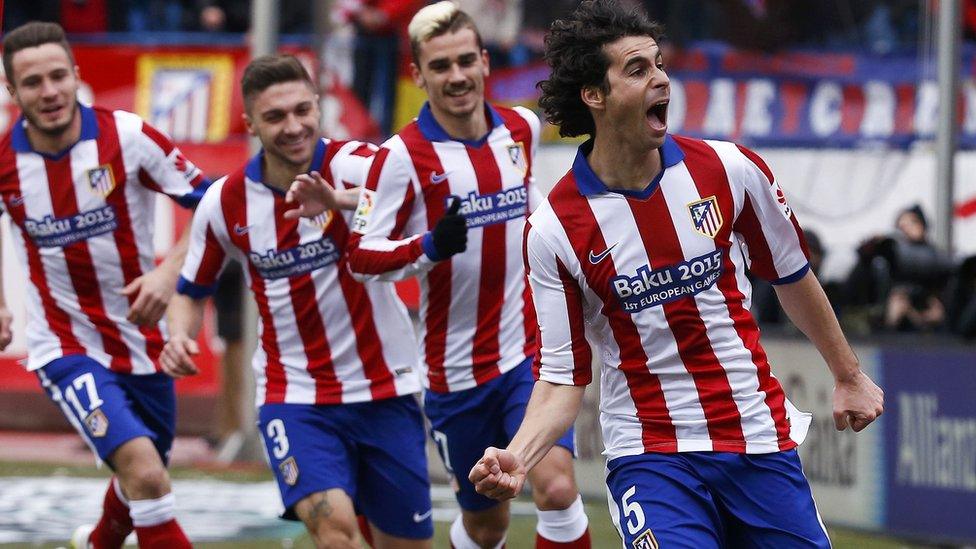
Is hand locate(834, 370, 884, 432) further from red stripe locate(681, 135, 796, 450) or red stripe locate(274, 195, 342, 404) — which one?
red stripe locate(274, 195, 342, 404)

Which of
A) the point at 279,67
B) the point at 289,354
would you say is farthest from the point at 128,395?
the point at 279,67

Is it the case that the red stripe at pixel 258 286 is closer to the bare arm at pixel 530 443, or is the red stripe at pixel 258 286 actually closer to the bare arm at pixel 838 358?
the bare arm at pixel 530 443

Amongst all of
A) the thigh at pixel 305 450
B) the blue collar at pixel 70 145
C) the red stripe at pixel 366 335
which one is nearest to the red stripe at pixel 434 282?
the red stripe at pixel 366 335

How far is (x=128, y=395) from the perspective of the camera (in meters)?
7.46

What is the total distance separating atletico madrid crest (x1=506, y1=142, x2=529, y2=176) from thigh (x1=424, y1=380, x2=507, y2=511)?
814 mm

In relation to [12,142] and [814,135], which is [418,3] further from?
[12,142]

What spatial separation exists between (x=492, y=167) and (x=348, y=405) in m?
1.02

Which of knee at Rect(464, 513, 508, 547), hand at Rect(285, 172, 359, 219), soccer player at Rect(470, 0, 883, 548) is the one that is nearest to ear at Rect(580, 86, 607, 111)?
soccer player at Rect(470, 0, 883, 548)

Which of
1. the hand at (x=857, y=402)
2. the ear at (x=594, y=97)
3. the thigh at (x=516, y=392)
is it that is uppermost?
the ear at (x=594, y=97)

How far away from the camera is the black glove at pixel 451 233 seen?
19.4ft

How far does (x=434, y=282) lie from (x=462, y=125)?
59cm

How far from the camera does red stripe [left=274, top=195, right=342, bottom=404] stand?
21.4ft

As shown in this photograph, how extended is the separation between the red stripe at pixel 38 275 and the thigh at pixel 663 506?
10.5 ft

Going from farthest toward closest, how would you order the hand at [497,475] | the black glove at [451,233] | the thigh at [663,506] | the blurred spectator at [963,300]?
the blurred spectator at [963,300]
the black glove at [451,233]
the thigh at [663,506]
the hand at [497,475]
